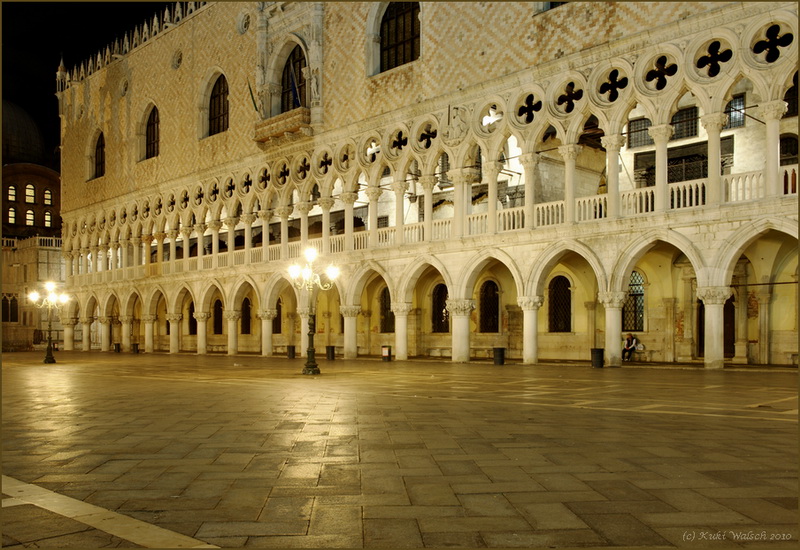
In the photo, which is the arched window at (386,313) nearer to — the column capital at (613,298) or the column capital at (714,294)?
the column capital at (613,298)

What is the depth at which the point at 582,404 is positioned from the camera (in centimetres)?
981

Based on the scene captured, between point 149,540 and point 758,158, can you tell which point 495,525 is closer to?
point 149,540

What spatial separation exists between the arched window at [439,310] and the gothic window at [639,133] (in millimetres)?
8606

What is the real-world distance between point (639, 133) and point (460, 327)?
8400 millimetres

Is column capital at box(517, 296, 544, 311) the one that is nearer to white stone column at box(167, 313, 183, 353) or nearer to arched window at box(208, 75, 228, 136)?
arched window at box(208, 75, 228, 136)

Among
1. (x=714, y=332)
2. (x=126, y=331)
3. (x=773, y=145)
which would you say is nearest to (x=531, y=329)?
(x=714, y=332)

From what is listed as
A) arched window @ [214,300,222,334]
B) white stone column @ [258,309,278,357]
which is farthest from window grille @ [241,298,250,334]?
white stone column @ [258,309,278,357]

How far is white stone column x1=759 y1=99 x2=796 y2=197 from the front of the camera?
51.2 feet

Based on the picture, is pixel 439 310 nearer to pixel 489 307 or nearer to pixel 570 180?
pixel 489 307

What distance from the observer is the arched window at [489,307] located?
25.5 m

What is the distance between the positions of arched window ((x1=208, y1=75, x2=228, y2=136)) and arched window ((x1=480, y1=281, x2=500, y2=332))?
14852mm

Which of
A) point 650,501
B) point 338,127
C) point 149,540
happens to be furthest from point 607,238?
point 149,540

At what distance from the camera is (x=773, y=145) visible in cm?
1577

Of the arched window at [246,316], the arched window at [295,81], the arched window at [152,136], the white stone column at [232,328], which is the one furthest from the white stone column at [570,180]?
the arched window at [152,136]
